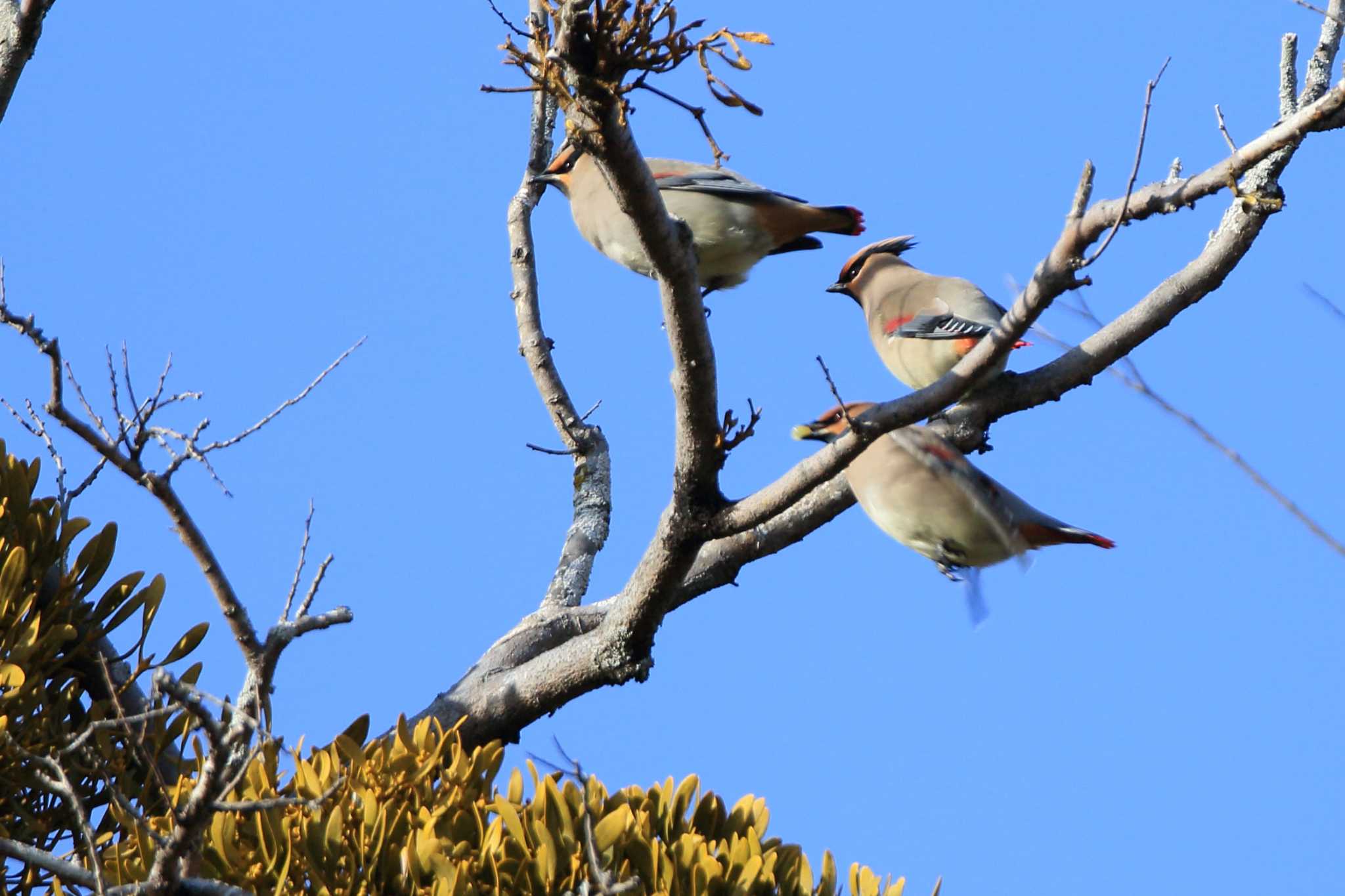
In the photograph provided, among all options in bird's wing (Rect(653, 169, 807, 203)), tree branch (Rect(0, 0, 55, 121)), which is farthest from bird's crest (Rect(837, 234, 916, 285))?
tree branch (Rect(0, 0, 55, 121))

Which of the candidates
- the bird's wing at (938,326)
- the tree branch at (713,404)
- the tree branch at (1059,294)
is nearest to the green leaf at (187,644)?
the tree branch at (713,404)

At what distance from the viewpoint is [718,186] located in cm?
436

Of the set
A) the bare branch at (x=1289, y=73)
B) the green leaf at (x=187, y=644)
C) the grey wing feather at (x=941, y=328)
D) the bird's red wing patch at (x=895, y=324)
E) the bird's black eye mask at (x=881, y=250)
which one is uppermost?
the bird's black eye mask at (x=881, y=250)

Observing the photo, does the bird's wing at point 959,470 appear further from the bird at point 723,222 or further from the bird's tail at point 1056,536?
the bird at point 723,222

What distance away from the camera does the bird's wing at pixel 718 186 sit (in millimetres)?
4344

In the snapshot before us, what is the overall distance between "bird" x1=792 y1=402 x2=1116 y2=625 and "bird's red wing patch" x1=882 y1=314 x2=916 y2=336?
874 mm

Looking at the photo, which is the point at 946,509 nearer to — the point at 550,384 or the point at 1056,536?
the point at 1056,536

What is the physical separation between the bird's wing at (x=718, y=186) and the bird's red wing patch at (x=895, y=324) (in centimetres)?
82

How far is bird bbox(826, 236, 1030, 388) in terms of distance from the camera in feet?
15.6

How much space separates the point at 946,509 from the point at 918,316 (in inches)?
42.4

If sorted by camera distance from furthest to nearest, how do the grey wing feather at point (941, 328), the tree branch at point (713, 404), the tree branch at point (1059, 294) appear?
the grey wing feather at point (941, 328) < the tree branch at point (713, 404) < the tree branch at point (1059, 294)

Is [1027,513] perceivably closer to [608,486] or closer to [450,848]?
[608,486]

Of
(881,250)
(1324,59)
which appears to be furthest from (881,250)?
(1324,59)

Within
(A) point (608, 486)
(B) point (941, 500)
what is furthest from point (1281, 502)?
(A) point (608, 486)
